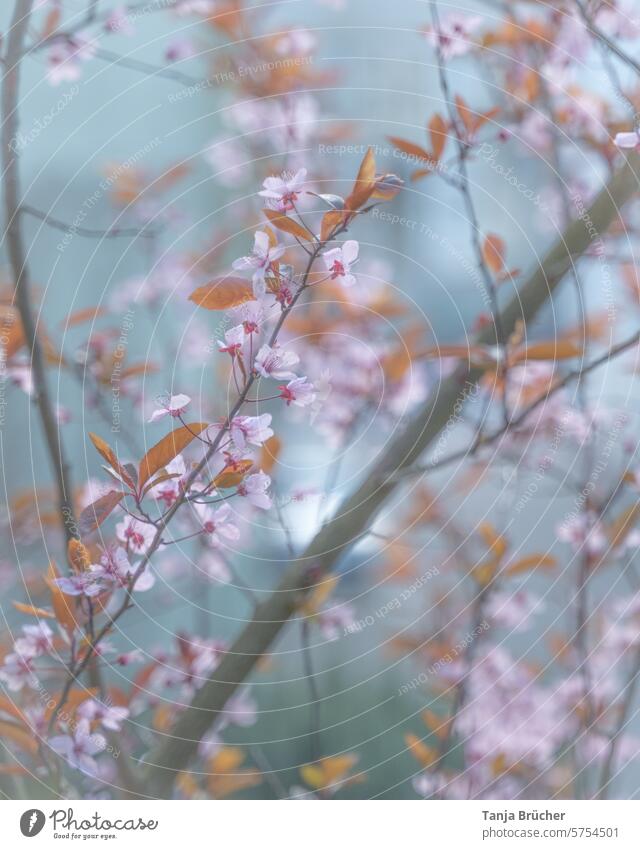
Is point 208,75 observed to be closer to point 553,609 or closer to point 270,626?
point 270,626

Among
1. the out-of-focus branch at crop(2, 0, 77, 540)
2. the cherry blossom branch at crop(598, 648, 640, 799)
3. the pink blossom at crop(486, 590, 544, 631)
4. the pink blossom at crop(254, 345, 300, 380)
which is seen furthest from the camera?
the pink blossom at crop(486, 590, 544, 631)

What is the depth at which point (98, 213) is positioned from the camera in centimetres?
85

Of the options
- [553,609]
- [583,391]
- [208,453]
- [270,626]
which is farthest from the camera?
[553,609]

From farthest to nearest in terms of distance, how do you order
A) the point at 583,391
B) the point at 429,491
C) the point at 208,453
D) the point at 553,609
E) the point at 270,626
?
the point at 553,609
the point at 429,491
the point at 583,391
the point at 270,626
the point at 208,453

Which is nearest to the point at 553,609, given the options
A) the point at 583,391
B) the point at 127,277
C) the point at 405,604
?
the point at 405,604

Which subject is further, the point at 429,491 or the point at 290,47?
the point at 429,491

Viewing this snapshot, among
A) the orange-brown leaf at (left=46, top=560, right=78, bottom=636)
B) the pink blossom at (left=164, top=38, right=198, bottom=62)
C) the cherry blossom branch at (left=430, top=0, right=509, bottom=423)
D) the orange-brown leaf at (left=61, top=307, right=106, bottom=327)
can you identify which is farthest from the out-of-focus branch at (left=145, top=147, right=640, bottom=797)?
the pink blossom at (left=164, top=38, right=198, bottom=62)

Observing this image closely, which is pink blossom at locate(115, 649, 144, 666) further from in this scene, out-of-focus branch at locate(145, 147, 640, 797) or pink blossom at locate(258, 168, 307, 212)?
pink blossom at locate(258, 168, 307, 212)

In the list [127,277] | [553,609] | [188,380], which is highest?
[127,277]

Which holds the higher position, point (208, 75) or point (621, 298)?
point (208, 75)

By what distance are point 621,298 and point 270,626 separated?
0.42 metres

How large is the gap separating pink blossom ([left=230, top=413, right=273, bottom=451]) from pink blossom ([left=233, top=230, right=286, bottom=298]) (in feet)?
0.23

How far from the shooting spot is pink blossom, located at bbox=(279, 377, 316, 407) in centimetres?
46

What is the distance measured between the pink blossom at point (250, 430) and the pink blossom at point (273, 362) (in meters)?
0.03
